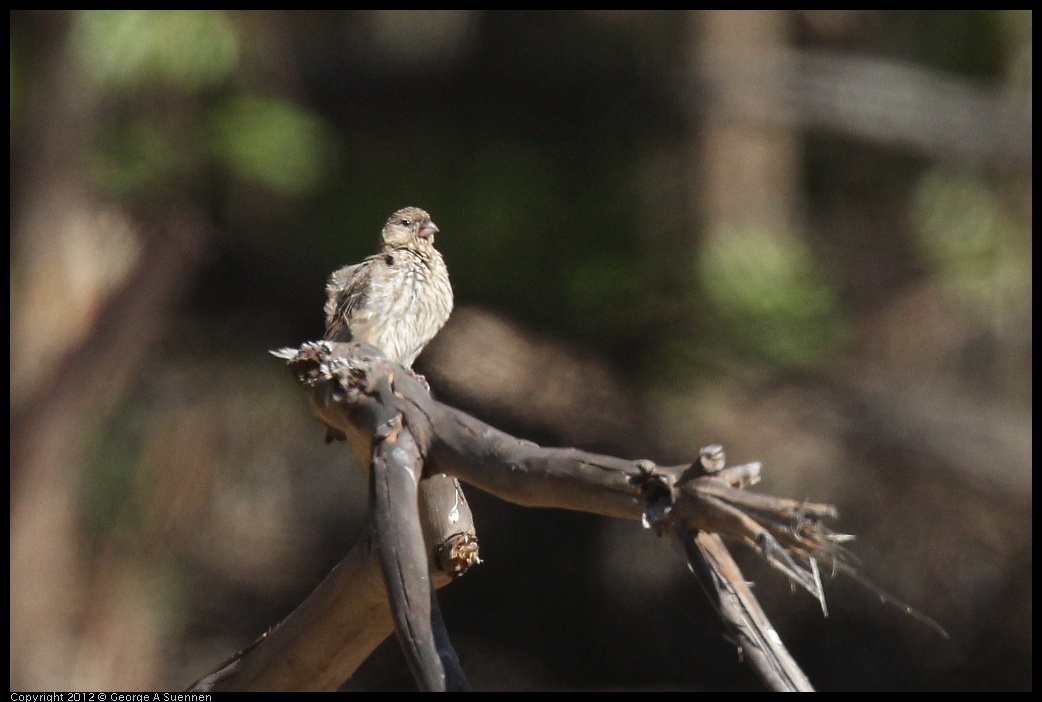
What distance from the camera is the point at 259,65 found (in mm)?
8375

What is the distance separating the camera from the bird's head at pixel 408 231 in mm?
4594

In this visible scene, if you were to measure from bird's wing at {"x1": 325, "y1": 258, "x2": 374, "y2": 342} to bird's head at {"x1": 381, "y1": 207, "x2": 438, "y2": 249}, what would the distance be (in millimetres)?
128

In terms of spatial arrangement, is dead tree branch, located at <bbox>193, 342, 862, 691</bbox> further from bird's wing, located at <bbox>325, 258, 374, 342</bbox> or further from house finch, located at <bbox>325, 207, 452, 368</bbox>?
bird's wing, located at <bbox>325, 258, 374, 342</bbox>

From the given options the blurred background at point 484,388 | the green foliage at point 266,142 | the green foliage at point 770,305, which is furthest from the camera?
the green foliage at point 266,142

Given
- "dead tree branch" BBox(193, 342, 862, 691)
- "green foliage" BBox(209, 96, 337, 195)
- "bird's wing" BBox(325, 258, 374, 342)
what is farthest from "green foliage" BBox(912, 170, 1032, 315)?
"dead tree branch" BBox(193, 342, 862, 691)

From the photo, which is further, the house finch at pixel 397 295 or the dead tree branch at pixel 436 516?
the house finch at pixel 397 295

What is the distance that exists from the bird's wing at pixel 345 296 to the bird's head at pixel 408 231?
0.42 ft

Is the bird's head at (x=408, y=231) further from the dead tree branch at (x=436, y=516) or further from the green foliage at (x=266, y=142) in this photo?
the green foliage at (x=266, y=142)

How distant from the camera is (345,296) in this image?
4.46 metres

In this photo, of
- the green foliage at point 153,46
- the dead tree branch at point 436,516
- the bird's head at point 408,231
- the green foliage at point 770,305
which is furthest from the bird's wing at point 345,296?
the green foliage at point 153,46

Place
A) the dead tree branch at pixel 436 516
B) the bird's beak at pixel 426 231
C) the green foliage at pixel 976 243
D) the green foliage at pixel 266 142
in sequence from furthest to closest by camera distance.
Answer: the green foliage at pixel 976 243 → the green foliage at pixel 266 142 → the bird's beak at pixel 426 231 → the dead tree branch at pixel 436 516

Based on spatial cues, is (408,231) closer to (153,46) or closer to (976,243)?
(153,46)

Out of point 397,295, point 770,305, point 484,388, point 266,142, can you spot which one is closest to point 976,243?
point 770,305

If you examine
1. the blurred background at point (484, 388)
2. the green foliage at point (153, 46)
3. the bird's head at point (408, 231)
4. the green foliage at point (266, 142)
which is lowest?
the blurred background at point (484, 388)
